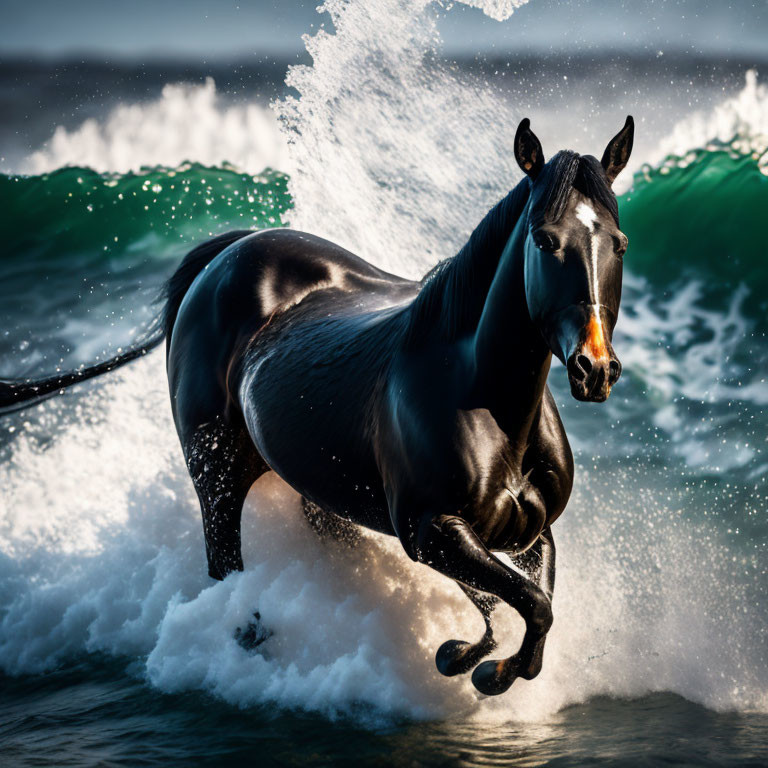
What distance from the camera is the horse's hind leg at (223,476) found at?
13.6 feet

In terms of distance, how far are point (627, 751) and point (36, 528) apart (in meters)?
3.83

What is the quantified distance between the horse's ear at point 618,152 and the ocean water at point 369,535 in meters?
1.74

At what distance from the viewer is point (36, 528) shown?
18.6 feet

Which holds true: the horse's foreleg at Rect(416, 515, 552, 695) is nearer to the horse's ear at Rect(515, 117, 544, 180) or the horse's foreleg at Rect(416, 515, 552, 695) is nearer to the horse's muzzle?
the horse's muzzle

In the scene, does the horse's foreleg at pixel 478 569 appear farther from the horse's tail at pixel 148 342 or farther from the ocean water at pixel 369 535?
the horse's tail at pixel 148 342

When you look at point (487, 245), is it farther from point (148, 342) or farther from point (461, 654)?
point (148, 342)

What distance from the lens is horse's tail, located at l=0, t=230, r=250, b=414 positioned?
15.5 feet

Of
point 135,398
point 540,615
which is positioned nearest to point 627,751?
point 540,615

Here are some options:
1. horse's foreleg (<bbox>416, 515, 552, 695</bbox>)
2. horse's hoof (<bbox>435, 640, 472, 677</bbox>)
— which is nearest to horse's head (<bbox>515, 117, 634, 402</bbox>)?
horse's foreleg (<bbox>416, 515, 552, 695</bbox>)

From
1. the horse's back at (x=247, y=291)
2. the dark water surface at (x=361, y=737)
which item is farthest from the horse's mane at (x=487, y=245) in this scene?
the dark water surface at (x=361, y=737)

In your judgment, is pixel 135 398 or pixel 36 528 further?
pixel 135 398

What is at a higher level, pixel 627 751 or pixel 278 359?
pixel 278 359

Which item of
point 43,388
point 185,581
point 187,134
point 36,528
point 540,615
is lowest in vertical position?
point 540,615

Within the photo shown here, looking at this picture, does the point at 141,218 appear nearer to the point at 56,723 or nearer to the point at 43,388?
the point at 43,388
